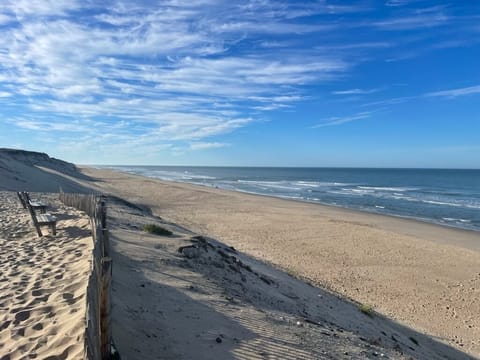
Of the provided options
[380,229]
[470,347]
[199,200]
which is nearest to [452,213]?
[380,229]

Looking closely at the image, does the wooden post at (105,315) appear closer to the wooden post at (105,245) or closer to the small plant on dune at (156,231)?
the wooden post at (105,245)

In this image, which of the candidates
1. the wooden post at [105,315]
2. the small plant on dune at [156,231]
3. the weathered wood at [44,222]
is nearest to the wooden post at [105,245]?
the wooden post at [105,315]

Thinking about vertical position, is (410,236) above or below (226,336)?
below

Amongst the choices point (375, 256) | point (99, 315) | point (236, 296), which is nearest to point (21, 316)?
point (99, 315)

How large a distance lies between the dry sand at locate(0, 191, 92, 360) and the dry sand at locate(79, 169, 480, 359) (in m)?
1.54

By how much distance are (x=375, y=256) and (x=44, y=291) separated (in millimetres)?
14302

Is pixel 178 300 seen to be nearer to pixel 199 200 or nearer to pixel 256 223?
pixel 256 223

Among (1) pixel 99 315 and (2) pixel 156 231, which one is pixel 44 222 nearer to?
(2) pixel 156 231

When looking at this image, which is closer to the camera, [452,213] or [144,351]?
[144,351]

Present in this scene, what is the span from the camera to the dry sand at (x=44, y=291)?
152 inches

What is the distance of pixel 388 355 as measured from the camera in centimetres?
623

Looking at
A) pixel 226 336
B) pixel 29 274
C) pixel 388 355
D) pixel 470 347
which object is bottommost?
pixel 470 347

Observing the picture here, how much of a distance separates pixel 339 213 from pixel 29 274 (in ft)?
87.5

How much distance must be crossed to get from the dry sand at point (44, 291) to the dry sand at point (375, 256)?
1.54 m
